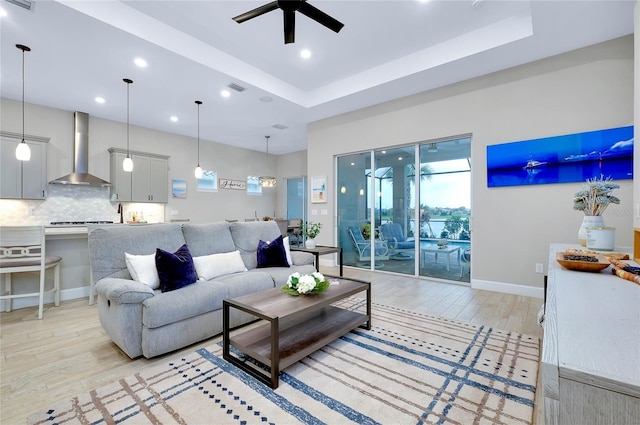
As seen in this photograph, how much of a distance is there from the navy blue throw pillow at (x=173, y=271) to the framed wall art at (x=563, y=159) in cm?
410

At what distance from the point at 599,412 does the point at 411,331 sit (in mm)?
2306

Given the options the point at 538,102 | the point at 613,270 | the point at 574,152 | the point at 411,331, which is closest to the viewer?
the point at 613,270

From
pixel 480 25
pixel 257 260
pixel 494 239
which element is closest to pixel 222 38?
pixel 257 260

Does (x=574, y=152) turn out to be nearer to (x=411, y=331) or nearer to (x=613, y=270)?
(x=613, y=270)

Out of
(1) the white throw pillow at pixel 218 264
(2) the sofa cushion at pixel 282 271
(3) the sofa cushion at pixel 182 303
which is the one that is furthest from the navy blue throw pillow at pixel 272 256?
(3) the sofa cushion at pixel 182 303

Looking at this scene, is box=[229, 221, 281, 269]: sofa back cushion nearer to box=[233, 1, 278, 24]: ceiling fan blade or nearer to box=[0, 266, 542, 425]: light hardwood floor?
box=[0, 266, 542, 425]: light hardwood floor

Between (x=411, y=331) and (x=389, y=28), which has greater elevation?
(x=389, y=28)

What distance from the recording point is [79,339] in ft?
8.62

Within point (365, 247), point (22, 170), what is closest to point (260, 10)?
point (365, 247)

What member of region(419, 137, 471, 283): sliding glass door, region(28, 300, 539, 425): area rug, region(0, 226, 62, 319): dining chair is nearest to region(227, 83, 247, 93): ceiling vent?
region(0, 226, 62, 319): dining chair

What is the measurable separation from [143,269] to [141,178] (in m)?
4.29

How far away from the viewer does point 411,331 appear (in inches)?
107

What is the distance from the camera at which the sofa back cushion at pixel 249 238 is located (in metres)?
3.59

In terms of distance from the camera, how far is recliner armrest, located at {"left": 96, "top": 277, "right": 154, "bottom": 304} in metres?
2.18
